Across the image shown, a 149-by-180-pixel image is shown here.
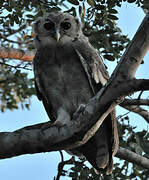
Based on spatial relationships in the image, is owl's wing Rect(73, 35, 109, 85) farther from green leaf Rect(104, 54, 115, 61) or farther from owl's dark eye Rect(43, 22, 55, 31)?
owl's dark eye Rect(43, 22, 55, 31)

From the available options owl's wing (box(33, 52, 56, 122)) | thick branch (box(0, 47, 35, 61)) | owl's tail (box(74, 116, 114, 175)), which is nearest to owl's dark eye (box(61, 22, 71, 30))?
owl's wing (box(33, 52, 56, 122))

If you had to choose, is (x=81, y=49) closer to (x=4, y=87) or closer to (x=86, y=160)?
(x=86, y=160)

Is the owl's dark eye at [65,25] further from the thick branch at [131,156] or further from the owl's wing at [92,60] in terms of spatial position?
the thick branch at [131,156]

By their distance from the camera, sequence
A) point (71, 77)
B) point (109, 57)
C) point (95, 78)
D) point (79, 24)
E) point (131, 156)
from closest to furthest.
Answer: point (131, 156)
point (95, 78)
point (71, 77)
point (109, 57)
point (79, 24)

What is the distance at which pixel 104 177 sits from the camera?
3.70m

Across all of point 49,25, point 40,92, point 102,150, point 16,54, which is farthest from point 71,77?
point 16,54

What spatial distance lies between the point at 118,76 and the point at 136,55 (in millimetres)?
190

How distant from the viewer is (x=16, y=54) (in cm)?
541

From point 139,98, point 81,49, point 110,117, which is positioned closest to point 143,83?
point 139,98

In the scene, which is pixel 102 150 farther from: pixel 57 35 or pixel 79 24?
pixel 79 24

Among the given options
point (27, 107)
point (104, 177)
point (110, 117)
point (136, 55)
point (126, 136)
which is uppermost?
point (136, 55)

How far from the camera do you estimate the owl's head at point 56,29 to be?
3.94m

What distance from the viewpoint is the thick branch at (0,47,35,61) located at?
521 cm

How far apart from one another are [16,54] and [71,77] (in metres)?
1.92
